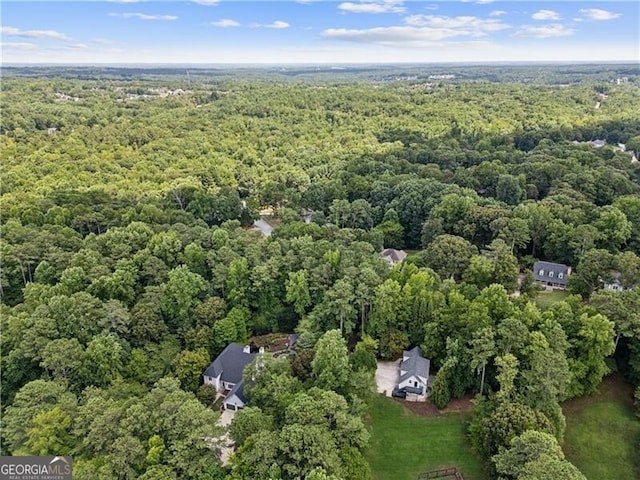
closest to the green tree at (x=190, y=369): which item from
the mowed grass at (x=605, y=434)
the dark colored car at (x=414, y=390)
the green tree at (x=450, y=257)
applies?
the dark colored car at (x=414, y=390)

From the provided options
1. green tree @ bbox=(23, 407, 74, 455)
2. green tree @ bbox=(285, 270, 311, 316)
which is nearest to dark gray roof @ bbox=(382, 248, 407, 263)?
green tree @ bbox=(285, 270, 311, 316)

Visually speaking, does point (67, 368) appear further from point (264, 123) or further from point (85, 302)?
point (264, 123)

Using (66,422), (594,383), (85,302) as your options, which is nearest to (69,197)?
(85,302)

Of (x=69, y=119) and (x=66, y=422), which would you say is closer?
(x=66, y=422)

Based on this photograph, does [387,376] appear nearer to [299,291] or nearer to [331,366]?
[331,366]

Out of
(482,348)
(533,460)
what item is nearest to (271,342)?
(482,348)

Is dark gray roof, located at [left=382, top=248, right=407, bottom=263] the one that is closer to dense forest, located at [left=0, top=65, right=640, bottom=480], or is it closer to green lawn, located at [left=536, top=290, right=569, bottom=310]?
dense forest, located at [left=0, top=65, right=640, bottom=480]
